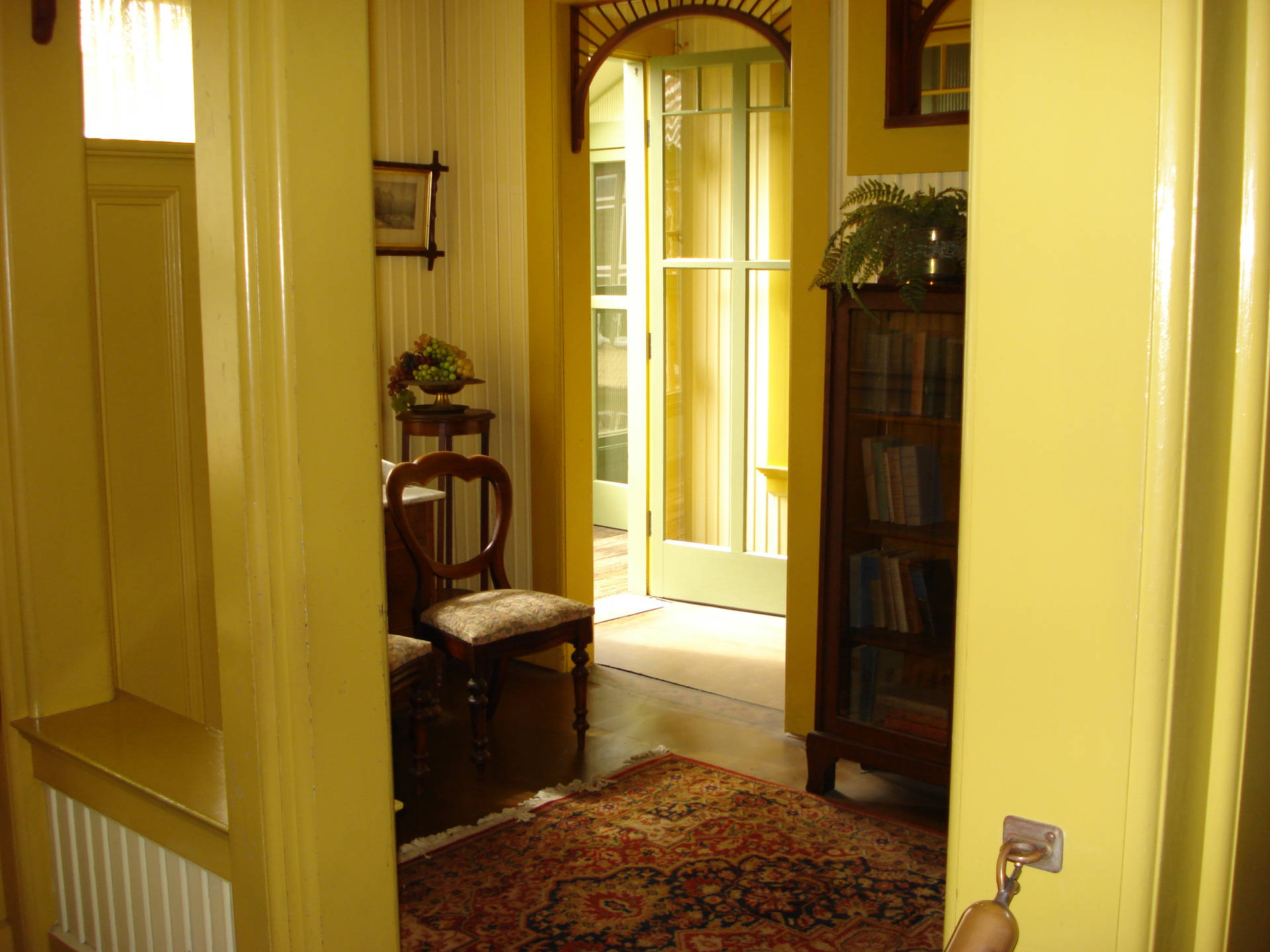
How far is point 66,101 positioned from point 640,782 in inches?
104

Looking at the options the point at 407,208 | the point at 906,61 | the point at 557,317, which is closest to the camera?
the point at 906,61

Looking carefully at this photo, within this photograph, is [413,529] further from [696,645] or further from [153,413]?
[153,413]

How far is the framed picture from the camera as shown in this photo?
16.4 feet

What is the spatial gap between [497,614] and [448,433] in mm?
1205

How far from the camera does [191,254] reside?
2.28m

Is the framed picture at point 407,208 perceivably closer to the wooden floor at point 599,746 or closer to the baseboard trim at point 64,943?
the wooden floor at point 599,746

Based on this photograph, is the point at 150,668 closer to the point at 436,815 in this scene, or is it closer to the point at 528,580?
the point at 436,815

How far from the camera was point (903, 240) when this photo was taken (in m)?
3.21

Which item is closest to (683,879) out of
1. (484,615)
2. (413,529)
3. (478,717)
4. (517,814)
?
(517,814)

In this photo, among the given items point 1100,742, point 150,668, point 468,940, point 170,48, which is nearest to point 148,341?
point 150,668

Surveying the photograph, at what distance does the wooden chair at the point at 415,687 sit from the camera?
3.30 m

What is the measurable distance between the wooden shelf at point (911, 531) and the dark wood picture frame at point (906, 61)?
1.30 m

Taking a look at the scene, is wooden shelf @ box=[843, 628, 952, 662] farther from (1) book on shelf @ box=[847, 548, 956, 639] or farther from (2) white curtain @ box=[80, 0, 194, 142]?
(2) white curtain @ box=[80, 0, 194, 142]

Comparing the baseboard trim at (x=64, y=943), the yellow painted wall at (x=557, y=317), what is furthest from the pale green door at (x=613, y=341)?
the baseboard trim at (x=64, y=943)
